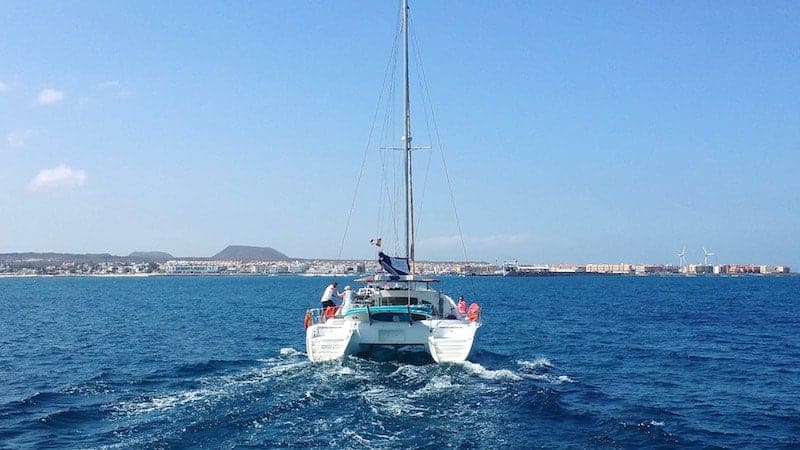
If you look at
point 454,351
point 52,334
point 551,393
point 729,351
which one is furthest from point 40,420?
point 729,351

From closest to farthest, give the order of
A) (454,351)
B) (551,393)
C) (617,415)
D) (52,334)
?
1. (617,415)
2. (551,393)
3. (454,351)
4. (52,334)

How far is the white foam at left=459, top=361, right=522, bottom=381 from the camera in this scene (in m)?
23.1

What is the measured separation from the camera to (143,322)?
50125 millimetres

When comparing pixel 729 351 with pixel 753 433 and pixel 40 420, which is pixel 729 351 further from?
pixel 40 420

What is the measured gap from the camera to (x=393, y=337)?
82.4ft

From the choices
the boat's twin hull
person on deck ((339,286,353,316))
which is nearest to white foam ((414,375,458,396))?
the boat's twin hull

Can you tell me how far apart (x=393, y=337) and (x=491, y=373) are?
151 inches

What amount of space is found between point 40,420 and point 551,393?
1440 cm

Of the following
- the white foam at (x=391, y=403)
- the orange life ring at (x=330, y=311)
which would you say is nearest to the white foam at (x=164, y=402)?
the white foam at (x=391, y=403)

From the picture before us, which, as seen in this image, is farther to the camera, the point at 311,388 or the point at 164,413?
the point at 311,388

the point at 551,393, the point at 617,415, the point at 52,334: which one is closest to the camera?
the point at 617,415

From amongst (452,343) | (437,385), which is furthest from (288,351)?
(437,385)

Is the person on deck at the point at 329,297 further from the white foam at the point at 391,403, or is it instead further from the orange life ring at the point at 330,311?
the white foam at the point at 391,403

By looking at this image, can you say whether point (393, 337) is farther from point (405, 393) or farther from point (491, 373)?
point (405, 393)
